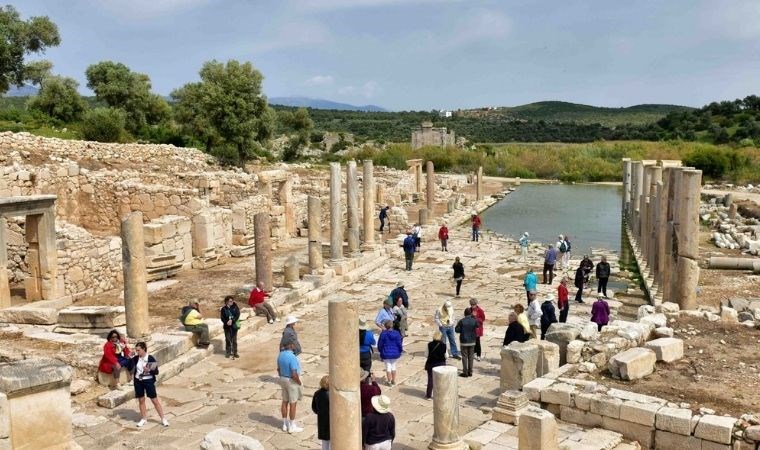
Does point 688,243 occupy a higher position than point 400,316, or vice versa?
point 688,243

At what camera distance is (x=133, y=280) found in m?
12.1

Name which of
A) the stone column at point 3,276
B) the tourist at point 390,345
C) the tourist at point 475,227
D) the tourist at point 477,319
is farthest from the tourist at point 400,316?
the tourist at point 475,227

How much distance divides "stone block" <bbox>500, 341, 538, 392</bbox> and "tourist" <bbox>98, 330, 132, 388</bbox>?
5918 millimetres

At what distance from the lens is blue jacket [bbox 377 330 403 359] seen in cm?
1074

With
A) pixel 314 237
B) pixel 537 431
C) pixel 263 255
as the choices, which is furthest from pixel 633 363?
pixel 314 237

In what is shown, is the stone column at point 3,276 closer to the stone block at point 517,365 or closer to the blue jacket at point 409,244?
the stone block at point 517,365

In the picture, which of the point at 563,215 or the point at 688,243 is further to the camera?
the point at 563,215

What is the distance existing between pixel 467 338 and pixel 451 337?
1.22m

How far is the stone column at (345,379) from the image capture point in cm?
743

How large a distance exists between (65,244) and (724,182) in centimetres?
5108

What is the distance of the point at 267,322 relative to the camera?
590 inches

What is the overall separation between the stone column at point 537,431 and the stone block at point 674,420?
1704mm

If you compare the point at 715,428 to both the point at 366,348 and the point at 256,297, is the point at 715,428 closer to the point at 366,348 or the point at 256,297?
the point at 366,348

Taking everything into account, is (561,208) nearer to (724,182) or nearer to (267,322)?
(724,182)
